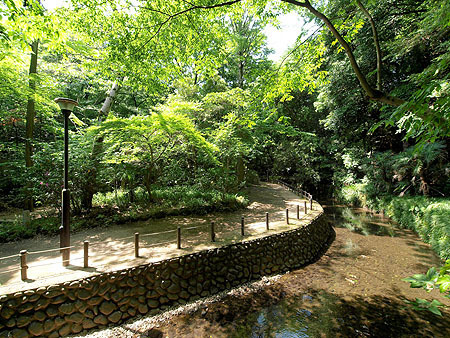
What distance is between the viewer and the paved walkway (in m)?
5.06

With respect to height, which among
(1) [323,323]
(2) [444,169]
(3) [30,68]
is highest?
(3) [30,68]

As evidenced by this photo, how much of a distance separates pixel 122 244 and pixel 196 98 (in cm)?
1212

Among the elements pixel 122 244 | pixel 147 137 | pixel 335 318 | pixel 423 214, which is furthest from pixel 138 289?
pixel 423 214

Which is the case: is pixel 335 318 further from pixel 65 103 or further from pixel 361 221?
pixel 361 221

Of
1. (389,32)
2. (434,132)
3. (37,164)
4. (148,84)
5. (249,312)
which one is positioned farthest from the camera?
(389,32)

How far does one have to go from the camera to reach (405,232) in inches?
447

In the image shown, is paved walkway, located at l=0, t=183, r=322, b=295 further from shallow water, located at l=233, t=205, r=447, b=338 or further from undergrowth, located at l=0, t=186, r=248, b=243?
shallow water, located at l=233, t=205, r=447, b=338

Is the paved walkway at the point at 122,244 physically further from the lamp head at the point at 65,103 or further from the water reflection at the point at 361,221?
the lamp head at the point at 65,103

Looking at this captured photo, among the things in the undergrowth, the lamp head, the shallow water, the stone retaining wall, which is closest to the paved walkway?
the stone retaining wall

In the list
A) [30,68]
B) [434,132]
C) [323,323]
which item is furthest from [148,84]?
[30,68]

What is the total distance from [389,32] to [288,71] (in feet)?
40.7

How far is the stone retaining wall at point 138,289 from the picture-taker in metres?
4.34

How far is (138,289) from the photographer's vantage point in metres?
5.36

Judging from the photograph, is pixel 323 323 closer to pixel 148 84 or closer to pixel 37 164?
pixel 148 84
